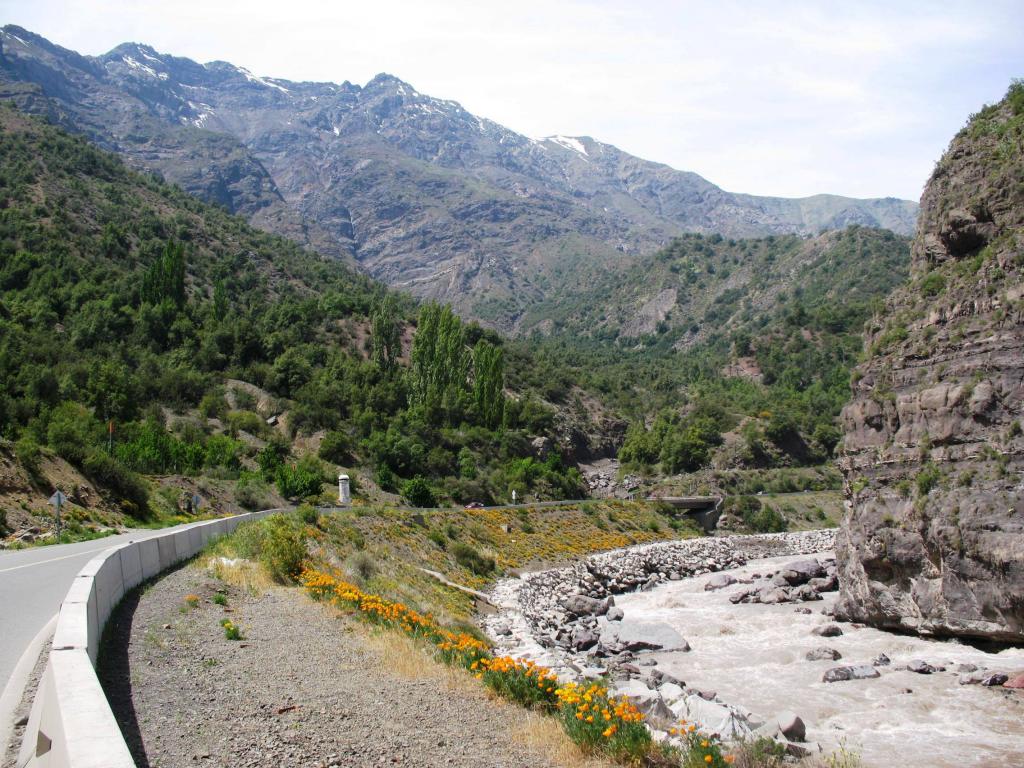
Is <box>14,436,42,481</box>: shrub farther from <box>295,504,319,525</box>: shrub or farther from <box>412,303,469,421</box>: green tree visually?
<box>412,303,469,421</box>: green tree

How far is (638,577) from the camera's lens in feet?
153

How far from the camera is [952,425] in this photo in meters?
28.2

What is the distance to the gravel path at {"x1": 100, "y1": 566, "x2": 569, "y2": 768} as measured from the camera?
7.77 metres

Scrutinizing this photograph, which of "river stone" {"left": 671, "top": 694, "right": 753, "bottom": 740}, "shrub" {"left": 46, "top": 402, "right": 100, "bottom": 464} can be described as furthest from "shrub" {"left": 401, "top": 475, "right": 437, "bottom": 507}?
"river stone" {"left": 671, "top": 694, "right": 753, "bottom": 740}

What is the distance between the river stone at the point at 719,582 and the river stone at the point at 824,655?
665 inches

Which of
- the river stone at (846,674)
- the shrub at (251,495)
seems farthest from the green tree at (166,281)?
the river stone at (846,674)

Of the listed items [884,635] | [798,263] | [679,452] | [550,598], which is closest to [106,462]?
[550,598]

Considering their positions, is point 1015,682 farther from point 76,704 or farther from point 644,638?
point 76,704

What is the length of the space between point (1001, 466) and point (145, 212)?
108 m

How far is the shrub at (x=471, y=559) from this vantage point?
4131 centimetres

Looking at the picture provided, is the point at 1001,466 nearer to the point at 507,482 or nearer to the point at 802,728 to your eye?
the point at 802,728

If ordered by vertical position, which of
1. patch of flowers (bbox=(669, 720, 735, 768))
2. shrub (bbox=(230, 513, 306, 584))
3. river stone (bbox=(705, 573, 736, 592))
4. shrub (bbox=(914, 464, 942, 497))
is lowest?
river stone (bbox=(705, 573, 736, 592))

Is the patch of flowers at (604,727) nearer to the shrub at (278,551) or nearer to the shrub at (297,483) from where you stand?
the shrub at (278,551)

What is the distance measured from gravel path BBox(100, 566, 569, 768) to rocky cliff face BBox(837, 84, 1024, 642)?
835 inches
